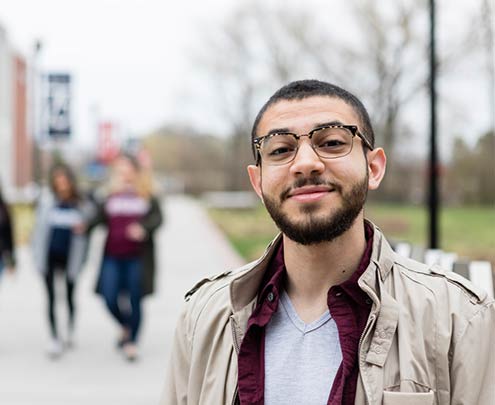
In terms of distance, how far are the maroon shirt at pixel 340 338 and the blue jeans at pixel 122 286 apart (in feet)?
18.4

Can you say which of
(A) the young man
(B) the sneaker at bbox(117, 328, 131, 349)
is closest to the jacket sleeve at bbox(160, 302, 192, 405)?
(A) the young man

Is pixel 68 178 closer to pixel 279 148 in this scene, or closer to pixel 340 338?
pixel 279 148

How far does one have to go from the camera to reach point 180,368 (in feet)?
6.88

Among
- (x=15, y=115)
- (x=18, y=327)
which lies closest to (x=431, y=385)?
(x=18, y=327)

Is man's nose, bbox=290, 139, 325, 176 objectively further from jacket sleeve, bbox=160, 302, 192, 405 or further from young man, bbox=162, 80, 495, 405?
jacket sleeve, bbox=160, 302, 192, 405

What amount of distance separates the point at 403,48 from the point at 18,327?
27.5 metres

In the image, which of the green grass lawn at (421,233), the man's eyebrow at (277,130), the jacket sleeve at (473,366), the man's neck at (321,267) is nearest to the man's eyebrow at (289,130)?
the man's eyebrow at (277,130)

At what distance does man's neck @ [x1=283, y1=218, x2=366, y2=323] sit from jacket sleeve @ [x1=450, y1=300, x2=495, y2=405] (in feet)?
1.08

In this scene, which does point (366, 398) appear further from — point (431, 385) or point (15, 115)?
point (15, 115)

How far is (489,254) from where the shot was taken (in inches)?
538

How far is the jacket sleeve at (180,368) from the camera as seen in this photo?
6.82 ft

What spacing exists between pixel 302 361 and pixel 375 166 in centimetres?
56

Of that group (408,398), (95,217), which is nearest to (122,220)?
(95,217)

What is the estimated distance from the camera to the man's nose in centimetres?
188
